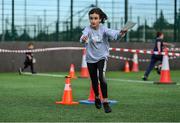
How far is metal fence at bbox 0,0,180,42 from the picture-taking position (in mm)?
26062

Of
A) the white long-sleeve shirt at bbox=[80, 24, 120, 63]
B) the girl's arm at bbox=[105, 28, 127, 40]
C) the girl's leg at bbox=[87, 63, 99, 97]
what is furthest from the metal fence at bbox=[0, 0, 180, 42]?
the girl's arm at bbox=[105, 28, 127, 40]

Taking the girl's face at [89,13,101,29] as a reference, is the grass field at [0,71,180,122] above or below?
below

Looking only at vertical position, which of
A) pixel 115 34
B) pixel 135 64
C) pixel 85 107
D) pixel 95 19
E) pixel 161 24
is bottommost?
pixel 85 107

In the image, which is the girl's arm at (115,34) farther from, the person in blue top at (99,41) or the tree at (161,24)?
the tree at (161,24)

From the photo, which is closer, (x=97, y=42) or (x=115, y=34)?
(x=115, y=34)

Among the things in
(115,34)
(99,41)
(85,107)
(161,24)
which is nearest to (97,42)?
(99,41)

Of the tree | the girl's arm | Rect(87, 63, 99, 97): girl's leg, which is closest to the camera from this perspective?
the girl's arm

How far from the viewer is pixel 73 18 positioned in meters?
27.3

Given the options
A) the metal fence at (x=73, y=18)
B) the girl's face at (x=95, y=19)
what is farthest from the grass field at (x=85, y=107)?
the metal fence at (x=73, y=18)

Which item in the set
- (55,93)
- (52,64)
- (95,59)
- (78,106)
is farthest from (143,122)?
(52,64)

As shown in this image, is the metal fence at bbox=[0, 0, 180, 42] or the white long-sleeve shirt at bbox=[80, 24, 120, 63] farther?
the metal fence at bbox=[0, 0, 180, 42]

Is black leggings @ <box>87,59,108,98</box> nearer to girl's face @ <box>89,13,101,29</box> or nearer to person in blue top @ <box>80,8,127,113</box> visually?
person in blue top @ <box>80,8,127,113</box>

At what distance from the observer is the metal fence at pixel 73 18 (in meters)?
26.1

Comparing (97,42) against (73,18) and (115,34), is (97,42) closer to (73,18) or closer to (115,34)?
(115,34)
